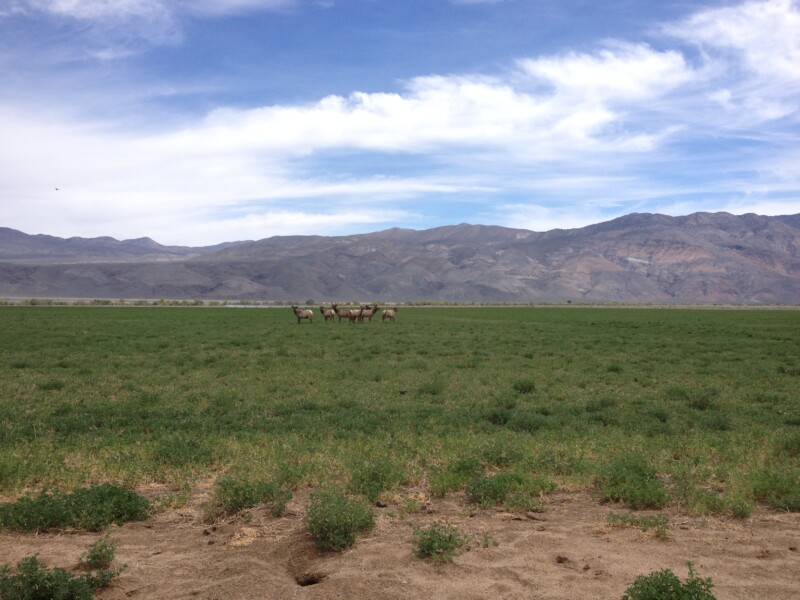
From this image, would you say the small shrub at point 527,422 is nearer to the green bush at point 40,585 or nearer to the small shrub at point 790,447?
the small shrub at point 790,447

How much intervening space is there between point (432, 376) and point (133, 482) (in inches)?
443

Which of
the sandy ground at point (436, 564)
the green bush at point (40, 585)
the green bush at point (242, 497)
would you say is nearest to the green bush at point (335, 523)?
the sandy ground at point (436, 564)

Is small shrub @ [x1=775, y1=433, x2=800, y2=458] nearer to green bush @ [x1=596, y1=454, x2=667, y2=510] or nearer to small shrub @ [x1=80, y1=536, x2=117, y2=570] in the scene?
green bush @ [x1=596, y1=454, x2=667, y2=510]

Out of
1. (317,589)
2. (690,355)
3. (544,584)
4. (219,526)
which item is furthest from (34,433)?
(690,355)

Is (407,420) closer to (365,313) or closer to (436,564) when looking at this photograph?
(436,564)

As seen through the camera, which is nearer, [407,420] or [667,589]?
[667,589]

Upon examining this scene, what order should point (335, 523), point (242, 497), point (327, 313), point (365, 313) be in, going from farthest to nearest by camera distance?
1. point (365, 313)
2. point (327, 313)
3. point (242, 497)
4. point (335, 523)

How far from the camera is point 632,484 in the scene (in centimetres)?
845

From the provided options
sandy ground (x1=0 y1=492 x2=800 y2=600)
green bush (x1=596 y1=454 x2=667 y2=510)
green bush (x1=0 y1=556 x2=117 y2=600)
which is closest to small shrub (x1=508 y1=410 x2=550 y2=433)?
green bush (x1=596 y1=454 x2=667 y2=510)

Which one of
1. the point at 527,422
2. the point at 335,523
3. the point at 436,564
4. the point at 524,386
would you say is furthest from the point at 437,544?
the point at 524,386

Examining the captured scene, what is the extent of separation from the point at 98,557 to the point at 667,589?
16.5ft

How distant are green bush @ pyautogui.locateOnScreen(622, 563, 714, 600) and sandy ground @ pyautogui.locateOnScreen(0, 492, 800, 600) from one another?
37 cm

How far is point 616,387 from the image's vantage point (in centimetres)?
1786

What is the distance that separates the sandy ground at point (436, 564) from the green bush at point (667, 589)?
0.37 m
